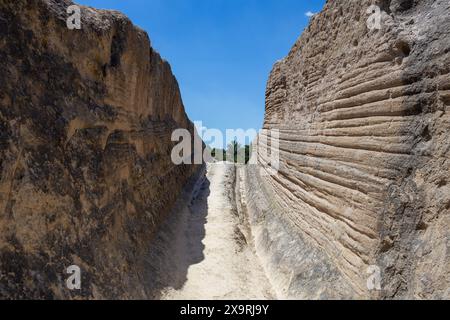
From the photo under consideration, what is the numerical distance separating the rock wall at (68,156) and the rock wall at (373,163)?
131 inches

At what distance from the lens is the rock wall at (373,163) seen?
4.51m

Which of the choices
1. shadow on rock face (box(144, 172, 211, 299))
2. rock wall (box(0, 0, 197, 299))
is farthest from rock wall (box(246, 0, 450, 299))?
rock wall (box(0, 0, 197, 299))

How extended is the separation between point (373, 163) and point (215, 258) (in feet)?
14.6

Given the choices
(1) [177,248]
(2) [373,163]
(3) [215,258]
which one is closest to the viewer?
(2) [373,163]

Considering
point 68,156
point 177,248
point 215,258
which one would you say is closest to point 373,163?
point 215,258

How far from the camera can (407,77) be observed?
5047 millimetres

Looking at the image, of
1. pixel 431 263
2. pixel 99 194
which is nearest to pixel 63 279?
pixel 99 194

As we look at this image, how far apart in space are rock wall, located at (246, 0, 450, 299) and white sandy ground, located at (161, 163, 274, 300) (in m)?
0.47

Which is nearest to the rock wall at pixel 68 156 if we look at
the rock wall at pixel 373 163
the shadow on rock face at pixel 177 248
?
the shadow on rock face at pixel 177 248

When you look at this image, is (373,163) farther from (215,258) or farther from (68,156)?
(68,156)

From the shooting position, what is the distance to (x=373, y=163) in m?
5.35

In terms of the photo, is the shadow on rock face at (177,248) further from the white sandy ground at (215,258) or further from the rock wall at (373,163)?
the rock wall at (373,163)
